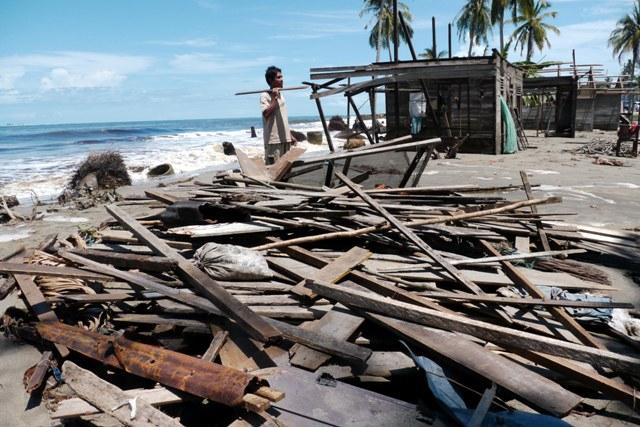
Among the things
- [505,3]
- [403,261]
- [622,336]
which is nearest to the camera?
[622,336]

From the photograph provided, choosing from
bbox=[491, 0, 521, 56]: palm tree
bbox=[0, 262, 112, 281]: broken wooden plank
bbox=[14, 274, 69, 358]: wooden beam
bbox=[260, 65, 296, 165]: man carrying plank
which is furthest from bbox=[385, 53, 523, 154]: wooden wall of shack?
bbox=[491, 0, 521, 56]: palm tree

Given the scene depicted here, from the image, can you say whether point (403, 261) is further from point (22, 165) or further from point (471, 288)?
point (22, 165)

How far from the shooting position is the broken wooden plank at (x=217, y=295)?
252 centimetres

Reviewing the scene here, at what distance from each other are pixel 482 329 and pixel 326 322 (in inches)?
37.4

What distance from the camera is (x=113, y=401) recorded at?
2266 mm

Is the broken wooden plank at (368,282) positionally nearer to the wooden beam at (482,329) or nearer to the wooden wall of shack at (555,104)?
the wooden beam at (482,329)

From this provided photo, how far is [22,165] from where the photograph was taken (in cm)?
2178

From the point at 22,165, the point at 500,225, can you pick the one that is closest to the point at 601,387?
the point at 500,225

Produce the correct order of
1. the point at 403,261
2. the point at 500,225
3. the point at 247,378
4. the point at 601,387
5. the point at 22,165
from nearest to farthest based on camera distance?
the point at 247,378
the point at 601,387
the point at 403,261
the point at 500,225
the point at 22,165

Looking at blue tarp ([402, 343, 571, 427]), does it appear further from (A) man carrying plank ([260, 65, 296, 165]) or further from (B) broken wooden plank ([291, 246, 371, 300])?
(A) man carrying plank ([260, 65, 296, 165])

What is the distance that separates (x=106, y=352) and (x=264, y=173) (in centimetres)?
414

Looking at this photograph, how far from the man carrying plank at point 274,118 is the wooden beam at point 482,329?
4.82 metres

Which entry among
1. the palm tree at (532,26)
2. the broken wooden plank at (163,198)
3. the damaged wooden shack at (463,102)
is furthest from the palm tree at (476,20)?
the broken wooden plank at (163,198)

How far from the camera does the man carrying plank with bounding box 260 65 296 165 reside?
285 inches
